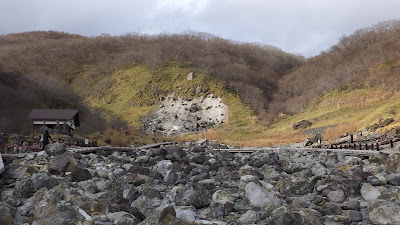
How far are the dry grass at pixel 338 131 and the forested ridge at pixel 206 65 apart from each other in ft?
55.8

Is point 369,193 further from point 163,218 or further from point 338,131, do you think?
point 338,131

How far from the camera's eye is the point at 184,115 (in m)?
65.3

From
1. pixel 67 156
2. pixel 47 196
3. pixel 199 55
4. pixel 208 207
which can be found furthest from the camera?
pixel 199 55

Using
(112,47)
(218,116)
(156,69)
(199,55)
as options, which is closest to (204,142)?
(218,116)

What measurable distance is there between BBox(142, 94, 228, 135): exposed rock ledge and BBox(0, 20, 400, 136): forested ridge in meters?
7.29

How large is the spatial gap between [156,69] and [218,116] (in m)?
21.9

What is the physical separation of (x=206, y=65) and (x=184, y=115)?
19171 mm

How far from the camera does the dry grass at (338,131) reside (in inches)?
1537

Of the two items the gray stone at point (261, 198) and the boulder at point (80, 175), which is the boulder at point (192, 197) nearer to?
the gray stone at point (261, 198)

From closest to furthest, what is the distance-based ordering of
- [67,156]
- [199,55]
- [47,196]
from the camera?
[47,196] → [67,156] → [199,55]

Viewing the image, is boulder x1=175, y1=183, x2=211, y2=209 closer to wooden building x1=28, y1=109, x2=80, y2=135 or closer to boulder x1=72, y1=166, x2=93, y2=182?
boulder x1=72, y1=166, x2=93, y2=182

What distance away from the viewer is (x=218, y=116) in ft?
218

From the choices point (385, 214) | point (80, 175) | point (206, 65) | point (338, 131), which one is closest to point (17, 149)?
point (80, 175)

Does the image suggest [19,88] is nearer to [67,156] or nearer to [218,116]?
[218,116]
